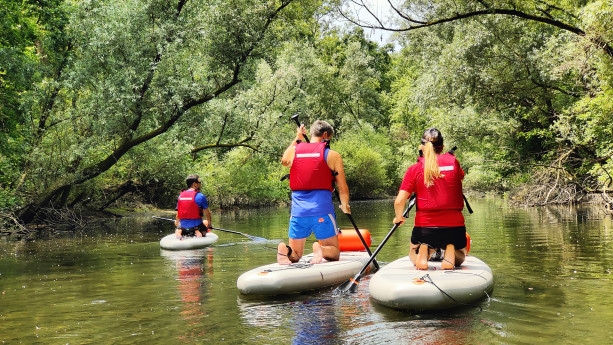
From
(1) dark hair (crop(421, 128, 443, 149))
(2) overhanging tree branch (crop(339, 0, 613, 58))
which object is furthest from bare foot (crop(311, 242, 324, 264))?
(2) overhanging tree branch (crop(339, 0, 613, 58))

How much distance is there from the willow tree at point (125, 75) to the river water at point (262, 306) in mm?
6999

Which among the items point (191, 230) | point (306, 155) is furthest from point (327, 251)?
point (191, 230)

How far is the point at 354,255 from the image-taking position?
769cm

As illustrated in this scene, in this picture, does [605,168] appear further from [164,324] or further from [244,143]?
[164,324]

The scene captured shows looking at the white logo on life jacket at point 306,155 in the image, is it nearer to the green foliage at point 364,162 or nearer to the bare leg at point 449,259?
the bare leg at point 449,259

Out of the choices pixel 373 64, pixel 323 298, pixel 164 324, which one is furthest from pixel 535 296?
pixel 373 64

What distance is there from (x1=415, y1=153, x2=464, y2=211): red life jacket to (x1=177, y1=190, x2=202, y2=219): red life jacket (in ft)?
20.9

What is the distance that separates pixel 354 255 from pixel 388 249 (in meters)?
2.74

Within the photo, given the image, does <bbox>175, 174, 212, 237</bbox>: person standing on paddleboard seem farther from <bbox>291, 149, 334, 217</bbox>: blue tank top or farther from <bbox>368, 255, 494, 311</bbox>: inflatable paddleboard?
<bbox>368, 255, 494, 311</bbox>: inflatable paddleboard

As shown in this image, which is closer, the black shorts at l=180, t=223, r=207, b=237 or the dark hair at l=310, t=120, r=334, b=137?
the dark hair at l=310, t=120, r=334, b=137

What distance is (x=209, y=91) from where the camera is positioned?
1733 centimetres

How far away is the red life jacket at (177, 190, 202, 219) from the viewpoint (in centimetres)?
1126

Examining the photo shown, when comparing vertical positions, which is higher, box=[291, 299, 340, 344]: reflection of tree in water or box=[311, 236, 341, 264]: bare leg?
box=[311, 236, 341, 264]: bare leg

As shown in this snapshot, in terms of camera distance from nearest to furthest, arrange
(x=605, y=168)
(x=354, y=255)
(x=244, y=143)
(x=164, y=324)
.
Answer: (x=164, y=324) < (x=354, y=255) < (x=605, y=168) < (x=244, y=143)
